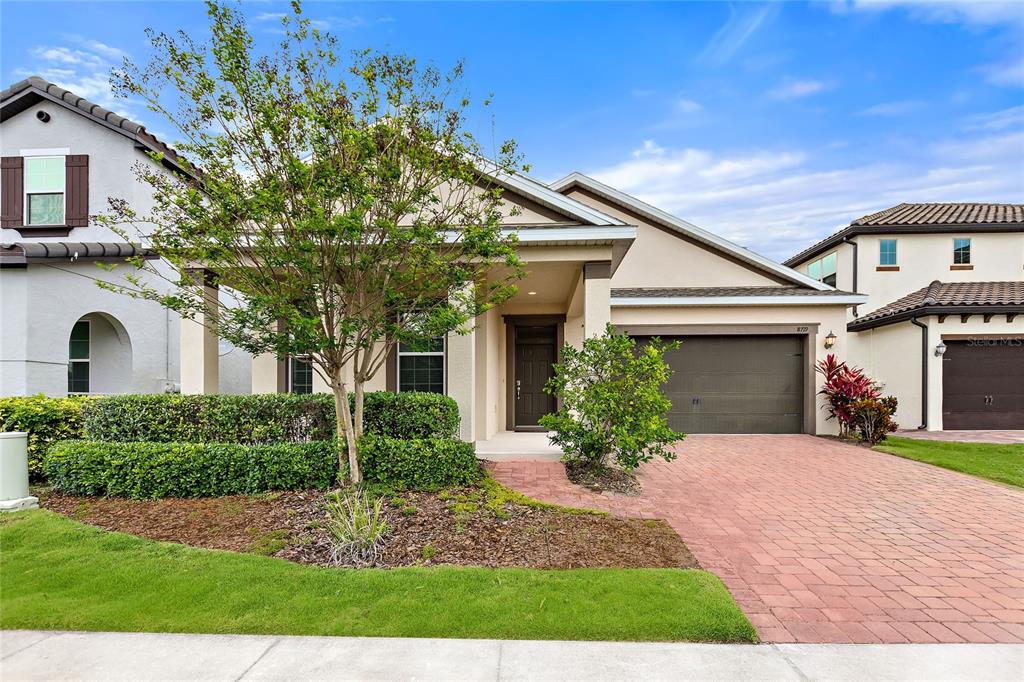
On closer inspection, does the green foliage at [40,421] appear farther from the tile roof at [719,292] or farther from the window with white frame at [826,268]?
the window with white frame at [826,268]

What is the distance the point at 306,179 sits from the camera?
4.67 m

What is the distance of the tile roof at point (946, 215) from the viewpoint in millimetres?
14562

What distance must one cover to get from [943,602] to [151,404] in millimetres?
8728

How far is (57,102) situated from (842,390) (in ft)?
63.2

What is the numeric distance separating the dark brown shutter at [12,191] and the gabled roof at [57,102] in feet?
4.08

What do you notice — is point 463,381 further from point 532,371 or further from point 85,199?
point 85,199

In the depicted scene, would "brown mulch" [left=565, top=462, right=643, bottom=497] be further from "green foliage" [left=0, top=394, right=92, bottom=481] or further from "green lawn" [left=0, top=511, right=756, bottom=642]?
"green foliage" [left=0, top=394, right=92, bottom=481]

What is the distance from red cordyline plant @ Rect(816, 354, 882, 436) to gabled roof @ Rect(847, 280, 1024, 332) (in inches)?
114

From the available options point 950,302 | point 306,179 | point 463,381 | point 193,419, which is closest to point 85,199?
point 193,419

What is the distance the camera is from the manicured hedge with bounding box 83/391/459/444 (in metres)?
6.32

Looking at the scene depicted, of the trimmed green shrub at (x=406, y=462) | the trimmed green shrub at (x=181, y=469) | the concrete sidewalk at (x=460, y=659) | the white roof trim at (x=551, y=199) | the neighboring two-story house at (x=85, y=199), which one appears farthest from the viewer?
the neighboring two-story house at (x=85, y=199)

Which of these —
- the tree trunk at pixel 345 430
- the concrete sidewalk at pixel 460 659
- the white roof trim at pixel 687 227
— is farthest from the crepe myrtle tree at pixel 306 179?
the white roof trim at pixel 687 227

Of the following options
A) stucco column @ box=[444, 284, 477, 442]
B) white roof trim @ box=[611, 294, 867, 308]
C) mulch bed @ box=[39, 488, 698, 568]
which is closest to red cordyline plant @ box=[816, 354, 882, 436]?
white roof trim @ box=[611, 294, 867, 308]

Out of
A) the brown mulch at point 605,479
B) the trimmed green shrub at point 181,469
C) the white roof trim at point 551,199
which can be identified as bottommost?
the brown mulch at point 605,479
